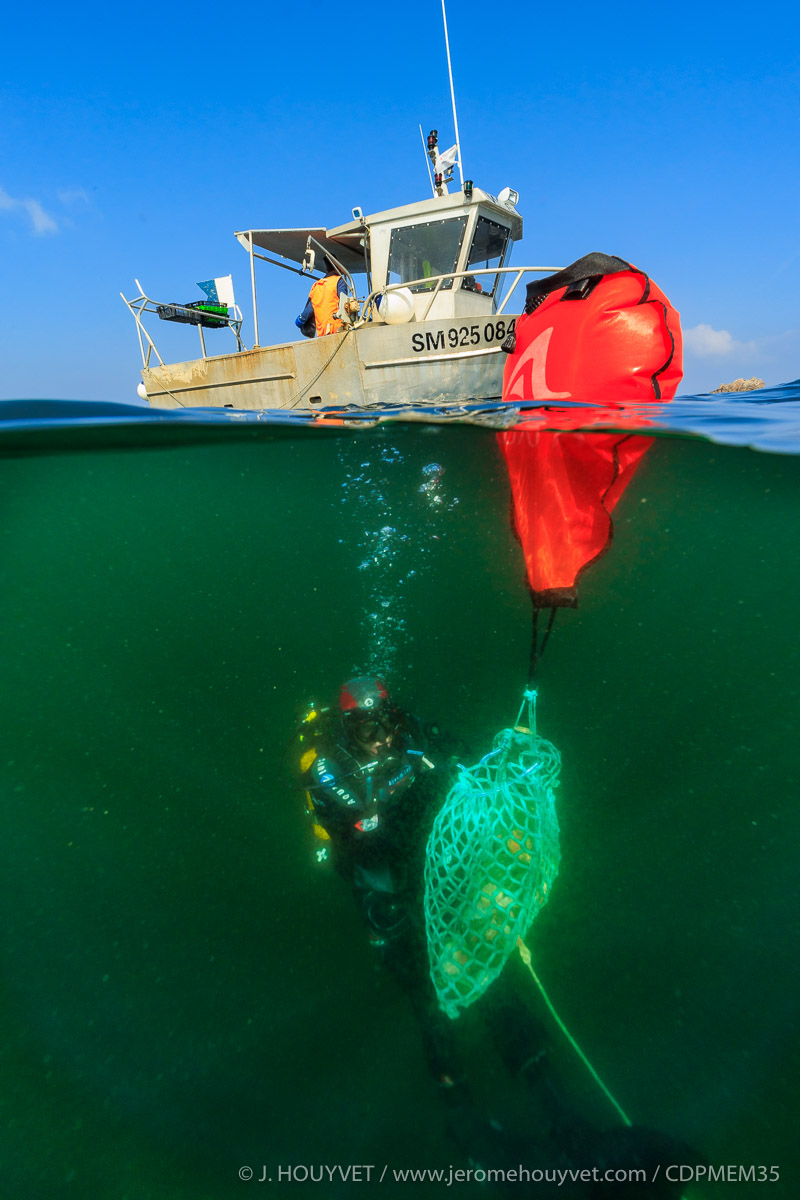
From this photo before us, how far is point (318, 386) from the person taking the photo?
33.3ft

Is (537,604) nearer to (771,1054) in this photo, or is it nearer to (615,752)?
(771,1054)

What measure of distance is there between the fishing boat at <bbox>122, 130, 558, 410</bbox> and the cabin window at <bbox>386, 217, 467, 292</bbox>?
2cm

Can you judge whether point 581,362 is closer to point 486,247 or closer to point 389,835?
point 389,835

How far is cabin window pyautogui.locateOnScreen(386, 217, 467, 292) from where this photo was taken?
34.4 feet

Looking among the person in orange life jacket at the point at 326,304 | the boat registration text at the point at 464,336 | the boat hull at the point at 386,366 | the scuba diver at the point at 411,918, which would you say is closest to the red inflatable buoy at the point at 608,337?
the scuba diver at the point at 411,918

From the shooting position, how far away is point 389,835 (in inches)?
165

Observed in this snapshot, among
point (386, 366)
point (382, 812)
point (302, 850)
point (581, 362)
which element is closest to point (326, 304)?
point (386, 366)

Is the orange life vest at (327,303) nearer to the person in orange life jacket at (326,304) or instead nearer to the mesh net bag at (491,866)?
the person in orange life jacket at (326,304)

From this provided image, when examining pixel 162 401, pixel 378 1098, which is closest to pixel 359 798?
pixel 378 1098

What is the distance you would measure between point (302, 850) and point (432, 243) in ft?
40.7

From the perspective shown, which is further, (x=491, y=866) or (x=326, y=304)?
(x=326, y=304)

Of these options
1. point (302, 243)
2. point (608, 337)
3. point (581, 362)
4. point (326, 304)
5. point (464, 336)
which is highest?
point (302, 243)

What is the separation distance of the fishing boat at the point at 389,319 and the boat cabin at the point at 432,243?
2 centimetres

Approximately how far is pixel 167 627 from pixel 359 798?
51.7 ft
